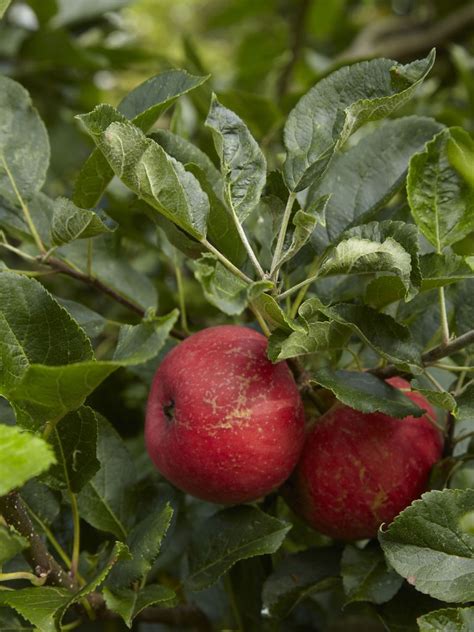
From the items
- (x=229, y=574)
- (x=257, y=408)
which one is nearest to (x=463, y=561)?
(x=257, y=408)

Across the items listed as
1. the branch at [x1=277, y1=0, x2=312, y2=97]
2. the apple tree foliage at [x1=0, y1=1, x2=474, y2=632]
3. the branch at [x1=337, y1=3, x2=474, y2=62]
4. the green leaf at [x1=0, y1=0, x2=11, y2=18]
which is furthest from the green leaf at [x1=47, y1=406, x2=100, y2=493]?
the branch at [x1=337, y1=3, x2=474, y2=62]

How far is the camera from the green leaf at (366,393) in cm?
64

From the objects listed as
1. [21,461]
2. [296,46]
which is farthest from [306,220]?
[296,46]

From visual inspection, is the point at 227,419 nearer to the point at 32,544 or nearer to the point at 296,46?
the point at 32,544

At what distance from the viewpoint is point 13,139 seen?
777mm

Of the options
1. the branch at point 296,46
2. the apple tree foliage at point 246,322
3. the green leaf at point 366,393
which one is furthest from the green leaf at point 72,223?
the branch at point 296,46

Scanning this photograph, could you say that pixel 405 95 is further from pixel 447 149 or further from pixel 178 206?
pixel 178 206

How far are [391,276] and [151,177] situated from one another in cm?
20

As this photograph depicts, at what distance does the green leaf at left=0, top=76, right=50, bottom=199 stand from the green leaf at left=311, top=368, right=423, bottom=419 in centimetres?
32

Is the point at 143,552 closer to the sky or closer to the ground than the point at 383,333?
closer to the ground

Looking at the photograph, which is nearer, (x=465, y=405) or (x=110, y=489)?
(x=465, y=405)

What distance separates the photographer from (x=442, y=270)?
64 centimetres

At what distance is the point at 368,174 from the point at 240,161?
0.18 metres

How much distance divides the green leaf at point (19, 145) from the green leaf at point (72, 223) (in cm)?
9
